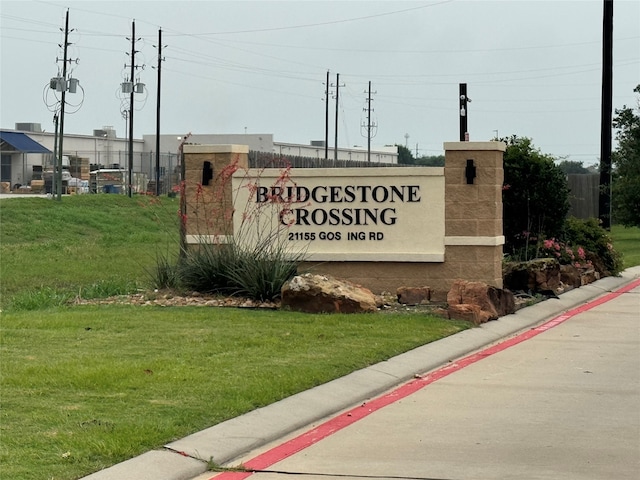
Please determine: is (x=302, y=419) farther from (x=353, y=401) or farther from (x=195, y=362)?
(x=195, y=362)

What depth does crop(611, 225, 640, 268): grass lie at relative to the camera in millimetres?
29438

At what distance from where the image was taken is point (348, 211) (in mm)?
17766

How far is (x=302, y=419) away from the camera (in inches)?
351

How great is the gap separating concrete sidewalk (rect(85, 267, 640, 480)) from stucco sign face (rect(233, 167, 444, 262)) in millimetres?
4113

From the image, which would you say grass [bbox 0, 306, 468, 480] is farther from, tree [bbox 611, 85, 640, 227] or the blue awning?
the blue awning

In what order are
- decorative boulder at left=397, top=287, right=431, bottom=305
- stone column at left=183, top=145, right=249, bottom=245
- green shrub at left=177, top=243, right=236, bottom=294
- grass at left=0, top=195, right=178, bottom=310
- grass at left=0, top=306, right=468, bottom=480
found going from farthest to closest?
grass at left=0, top=195, right=178, bottom=310
stone column at left=183, top=145, right=249, bottom=245
green shrub at left=177, top=243, right=236, bottom=294
decorative boulder at left=397, top=287, right=431, bottom=305
grass at left=0, top=306, right=468, bottom=480

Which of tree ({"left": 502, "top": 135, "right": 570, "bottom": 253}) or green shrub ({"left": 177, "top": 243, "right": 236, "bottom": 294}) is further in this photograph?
tree ({"left": 502, "top": 135, "right": 570, "bottom": 253})

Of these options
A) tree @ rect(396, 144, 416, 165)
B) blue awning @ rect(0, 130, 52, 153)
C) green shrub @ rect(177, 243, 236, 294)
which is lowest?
green shrub @ rect(177, 243, 236, 294)

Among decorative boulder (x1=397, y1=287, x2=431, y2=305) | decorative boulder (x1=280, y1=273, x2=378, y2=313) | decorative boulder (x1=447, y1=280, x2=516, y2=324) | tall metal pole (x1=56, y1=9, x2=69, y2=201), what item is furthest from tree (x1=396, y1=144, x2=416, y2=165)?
decorative boulder (x1=280, y1=273, x2=378, y2=313)

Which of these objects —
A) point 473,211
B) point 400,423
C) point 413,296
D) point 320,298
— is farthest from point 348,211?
point 400,423

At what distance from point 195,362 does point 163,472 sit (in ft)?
12.0

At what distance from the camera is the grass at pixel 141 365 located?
7621mm

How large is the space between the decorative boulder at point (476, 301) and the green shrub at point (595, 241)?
765 centimetres

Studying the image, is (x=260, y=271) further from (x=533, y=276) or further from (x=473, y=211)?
(x=533, y=276)
